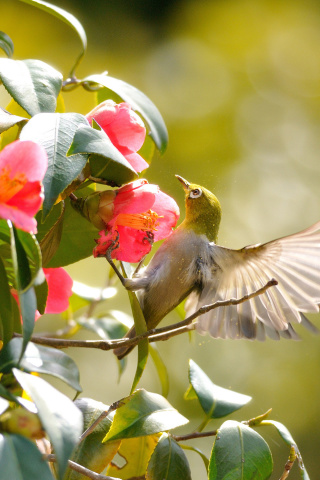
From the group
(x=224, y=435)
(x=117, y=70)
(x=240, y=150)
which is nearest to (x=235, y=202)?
(x=240, y=150)

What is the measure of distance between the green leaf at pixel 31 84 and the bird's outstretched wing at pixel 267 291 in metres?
0.44

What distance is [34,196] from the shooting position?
1.77ft

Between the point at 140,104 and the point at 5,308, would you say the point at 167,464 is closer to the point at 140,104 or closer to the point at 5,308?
the point at 5,308

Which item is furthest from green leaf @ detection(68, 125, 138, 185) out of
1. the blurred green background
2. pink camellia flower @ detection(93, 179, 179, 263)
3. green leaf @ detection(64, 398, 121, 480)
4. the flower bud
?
the blurred green background

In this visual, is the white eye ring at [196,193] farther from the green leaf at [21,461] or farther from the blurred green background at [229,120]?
the green leaf at [21,461]

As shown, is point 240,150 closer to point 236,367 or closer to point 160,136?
point 236,367

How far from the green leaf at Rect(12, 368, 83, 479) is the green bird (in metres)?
0.45

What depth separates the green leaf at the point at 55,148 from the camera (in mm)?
563

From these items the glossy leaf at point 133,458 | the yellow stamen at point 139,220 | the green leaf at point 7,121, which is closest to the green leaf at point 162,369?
the glossy leaf at point 133,458

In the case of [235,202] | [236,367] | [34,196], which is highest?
[34,196]

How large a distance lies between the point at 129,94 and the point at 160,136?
0.07 metres

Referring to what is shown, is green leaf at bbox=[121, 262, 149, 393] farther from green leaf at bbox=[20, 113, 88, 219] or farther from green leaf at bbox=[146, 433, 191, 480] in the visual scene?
green leaf at bbox=[20, 113, 88, 219]

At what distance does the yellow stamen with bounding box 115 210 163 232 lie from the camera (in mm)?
828

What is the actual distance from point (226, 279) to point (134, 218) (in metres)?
0.38
